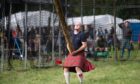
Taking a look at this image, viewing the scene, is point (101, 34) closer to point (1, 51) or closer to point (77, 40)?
point (1, 51)

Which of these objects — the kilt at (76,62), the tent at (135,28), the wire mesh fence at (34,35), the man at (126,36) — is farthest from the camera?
the tent at (135,28)

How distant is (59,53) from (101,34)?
3303mm

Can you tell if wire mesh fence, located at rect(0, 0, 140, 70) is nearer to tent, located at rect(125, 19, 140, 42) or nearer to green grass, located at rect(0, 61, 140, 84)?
green grass, located at rect(0, 61, 140, 84)

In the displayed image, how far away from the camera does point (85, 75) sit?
1445 centimetres

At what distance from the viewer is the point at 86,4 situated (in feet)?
63.7

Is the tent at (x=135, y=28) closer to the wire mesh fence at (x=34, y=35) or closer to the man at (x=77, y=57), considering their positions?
the wire mesh fence at (x=34, y=35)

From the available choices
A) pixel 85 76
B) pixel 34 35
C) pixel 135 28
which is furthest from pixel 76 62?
pixel 135 28

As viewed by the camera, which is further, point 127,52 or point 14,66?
point 127,52

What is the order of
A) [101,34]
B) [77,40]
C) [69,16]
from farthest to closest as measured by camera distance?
[101,34] → [69,16] → [77,40]

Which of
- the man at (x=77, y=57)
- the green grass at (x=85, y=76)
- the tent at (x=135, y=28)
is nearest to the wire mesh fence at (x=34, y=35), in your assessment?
the green grass at (x=85, y=76)

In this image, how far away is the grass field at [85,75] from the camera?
12.9 metres

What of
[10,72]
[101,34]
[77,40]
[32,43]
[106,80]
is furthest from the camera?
[101,34]

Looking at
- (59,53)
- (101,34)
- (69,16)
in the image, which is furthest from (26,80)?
(101,34)

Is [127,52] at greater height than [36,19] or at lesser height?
lesser
